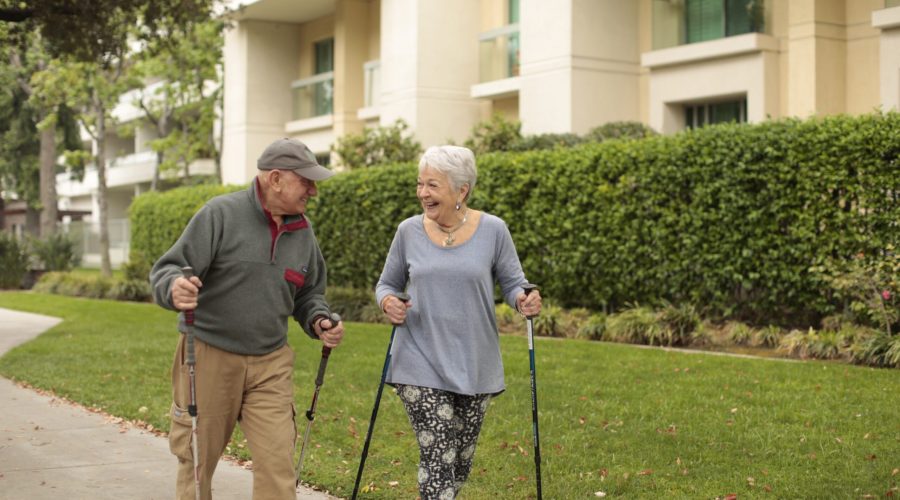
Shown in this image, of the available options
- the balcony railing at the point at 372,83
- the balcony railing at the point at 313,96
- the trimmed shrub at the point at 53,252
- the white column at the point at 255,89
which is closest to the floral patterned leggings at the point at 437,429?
the balcony railing at the point at 372,83

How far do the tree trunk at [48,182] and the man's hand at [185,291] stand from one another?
41494 mm

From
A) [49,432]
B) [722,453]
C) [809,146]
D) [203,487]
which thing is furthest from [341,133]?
[203,487]

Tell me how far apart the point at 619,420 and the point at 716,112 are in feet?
43.9

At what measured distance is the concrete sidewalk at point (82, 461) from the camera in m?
7.13

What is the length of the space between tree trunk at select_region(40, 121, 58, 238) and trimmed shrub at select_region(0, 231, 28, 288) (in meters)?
11.7

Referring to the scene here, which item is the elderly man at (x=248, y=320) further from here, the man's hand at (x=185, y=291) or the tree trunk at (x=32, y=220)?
the tree trunk at (x=32, y=220)

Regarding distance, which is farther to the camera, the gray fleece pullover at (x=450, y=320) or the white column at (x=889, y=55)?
the white column at (x=889, y=55)

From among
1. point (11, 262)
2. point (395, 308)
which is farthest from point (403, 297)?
point (11, 262)

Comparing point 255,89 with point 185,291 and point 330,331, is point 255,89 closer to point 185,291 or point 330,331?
point 330,331

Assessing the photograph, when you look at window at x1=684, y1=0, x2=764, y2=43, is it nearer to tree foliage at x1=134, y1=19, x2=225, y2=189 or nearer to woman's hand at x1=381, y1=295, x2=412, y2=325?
woman's hand at x1=381, y1=295, x2=412, y2=325

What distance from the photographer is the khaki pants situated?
5.07m

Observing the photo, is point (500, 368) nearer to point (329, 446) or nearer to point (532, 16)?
point (329, 446)

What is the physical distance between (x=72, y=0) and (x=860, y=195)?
1135cm

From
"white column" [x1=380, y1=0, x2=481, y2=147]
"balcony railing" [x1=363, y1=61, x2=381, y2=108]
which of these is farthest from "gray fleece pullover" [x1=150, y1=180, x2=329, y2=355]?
"balcony railing" [x1=363, y1=61, x2=381, y2=108]
